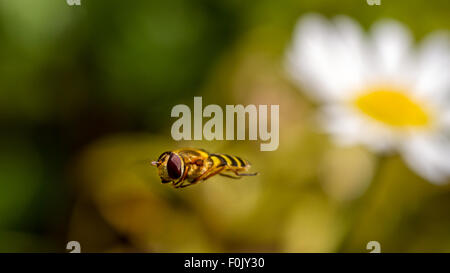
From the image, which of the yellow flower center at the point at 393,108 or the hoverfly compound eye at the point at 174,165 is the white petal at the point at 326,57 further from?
the hoverfly compound eye at the point at 174,165

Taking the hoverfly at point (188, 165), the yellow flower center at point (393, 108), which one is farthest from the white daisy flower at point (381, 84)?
the hoverfly at point (188, 165)

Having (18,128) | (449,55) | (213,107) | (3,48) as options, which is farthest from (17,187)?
(449,55)

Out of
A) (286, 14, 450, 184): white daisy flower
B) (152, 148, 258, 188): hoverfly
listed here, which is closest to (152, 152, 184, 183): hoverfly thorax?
(152, 148, 258, 188): hoverfly

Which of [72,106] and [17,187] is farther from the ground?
[72,106]

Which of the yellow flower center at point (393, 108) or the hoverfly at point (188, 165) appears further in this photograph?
the yellow flower center at point (393, 108)

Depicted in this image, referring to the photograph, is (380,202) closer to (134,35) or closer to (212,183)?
(212,183)
